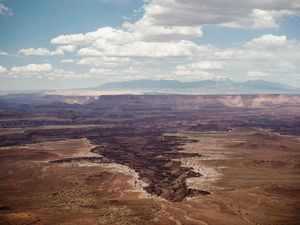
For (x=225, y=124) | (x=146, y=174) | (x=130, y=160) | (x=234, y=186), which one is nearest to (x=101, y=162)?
(x=130, y=160)

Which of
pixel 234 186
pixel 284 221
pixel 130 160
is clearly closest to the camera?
pixel 284 221

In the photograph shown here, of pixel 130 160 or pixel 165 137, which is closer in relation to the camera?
pixel 130 160

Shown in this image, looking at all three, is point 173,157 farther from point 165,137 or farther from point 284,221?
point 284,221

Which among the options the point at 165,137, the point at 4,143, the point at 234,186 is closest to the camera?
the point at 234,186

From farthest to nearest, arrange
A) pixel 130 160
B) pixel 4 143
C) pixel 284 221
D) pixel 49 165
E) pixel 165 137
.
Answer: pixel 165 137 → pixel 4 143 → pixel 130 160 → pixel 49 165 → pixel 284 221

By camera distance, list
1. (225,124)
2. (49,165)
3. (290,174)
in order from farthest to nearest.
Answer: (225,124) → (49,165) → (290,174)

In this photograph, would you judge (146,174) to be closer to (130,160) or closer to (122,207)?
(130,160)

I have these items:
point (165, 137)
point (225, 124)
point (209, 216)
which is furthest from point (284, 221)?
point (225, 124)

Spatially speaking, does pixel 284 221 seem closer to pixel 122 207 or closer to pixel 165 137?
pixel 122 207

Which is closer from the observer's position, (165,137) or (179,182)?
(179,182)
